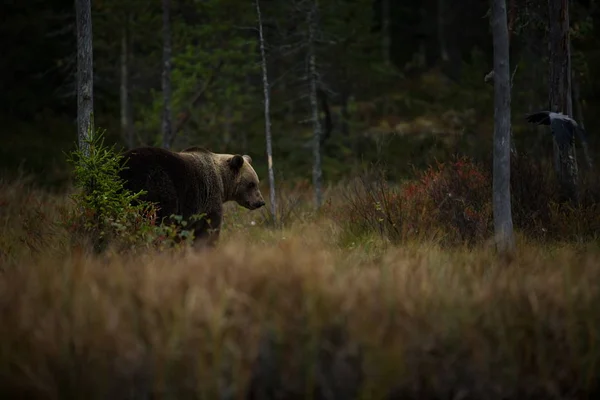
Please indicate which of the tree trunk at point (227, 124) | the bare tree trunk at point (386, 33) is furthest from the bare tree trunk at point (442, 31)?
the tree trunk at point (227, 124)

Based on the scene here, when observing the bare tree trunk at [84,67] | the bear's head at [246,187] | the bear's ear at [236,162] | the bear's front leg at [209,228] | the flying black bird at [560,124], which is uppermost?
the bare tree trunk at [84,67]

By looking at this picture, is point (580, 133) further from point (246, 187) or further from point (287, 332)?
point (287, 332)

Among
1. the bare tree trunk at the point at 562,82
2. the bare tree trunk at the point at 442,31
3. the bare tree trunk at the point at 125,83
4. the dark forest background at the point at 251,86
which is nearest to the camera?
the bare tree trunk at the point at 562,82

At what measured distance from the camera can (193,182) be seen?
8664 mm

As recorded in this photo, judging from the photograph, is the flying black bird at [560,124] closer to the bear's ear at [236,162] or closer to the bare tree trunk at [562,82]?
the bare tree trunk at [562,82]

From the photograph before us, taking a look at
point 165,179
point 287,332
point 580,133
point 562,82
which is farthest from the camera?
point 562,82

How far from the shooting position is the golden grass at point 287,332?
12.0 ft

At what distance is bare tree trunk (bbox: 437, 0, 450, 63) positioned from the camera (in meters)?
35.8

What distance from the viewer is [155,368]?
3619 mm

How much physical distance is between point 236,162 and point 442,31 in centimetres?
2975

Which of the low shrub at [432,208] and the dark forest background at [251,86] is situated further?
the dark forest background at [251,86]

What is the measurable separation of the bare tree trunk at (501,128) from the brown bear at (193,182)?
342cm

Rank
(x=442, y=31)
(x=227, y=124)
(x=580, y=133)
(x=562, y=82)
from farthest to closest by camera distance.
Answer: (x=442, y=31), (x=227, y=124), (x=562, y=82), (x=580, y=133)

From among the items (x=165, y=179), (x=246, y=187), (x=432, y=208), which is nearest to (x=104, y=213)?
(x=165, y=179)
